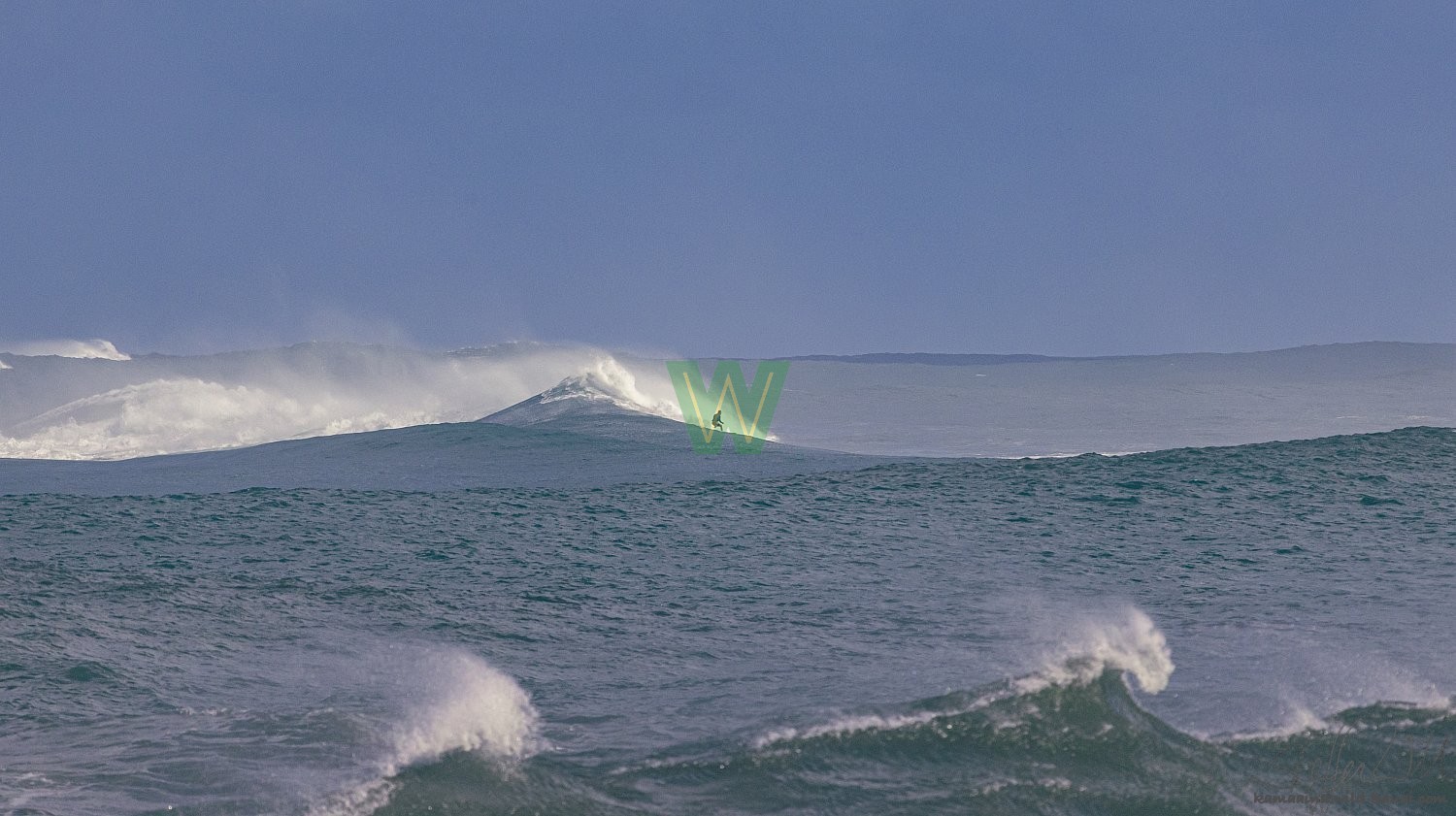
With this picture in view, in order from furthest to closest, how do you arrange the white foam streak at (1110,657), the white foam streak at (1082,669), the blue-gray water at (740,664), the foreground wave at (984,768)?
the white foam streak at (1110,657) → the white foam streak at (1082,669) → the blue-gray water at (740,664) → the foreground wave at (984,768)

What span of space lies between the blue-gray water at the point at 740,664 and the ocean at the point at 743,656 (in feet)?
0.14

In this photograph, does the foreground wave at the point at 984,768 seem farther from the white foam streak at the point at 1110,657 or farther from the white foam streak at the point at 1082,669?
the white foam streak at the point at 1110,657

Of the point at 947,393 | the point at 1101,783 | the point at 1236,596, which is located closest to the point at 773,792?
the point at 1101,783

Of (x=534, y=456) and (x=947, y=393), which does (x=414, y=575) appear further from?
(x=947, y=393)

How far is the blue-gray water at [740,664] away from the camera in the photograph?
25.7 feet

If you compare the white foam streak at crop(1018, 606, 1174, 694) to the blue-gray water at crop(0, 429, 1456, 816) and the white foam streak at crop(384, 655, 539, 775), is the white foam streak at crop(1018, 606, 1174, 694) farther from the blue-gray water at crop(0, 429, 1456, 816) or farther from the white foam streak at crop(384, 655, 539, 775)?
the white foam streak at crop(384, 655, 539, 775)

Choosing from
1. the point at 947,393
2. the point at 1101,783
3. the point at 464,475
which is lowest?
the point at 1101,783

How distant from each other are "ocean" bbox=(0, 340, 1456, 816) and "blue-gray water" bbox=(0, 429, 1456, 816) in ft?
0.14

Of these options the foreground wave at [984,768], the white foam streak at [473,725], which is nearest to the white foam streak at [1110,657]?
the foreground wave at [984,768]

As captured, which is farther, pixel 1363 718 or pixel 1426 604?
pixel 1426 604

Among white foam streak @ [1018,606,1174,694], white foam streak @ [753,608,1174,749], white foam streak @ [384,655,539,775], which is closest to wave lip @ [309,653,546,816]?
white foam streak @ [384,655,539,775]

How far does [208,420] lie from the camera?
5897 cm

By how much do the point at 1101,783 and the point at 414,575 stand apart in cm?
1039

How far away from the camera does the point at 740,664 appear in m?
10.9
